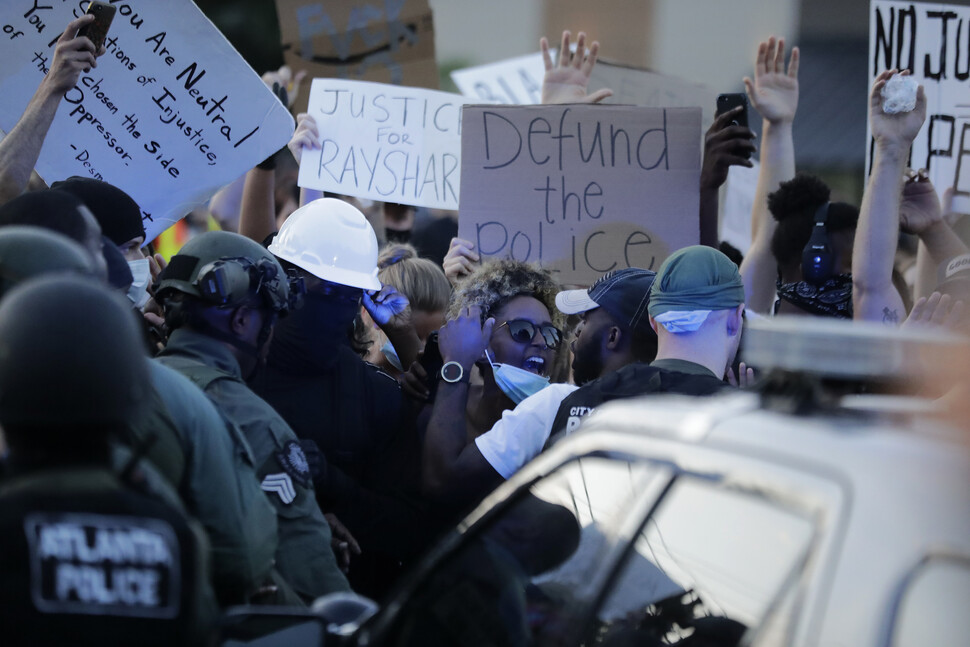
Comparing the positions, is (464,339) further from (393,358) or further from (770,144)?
(770,144)

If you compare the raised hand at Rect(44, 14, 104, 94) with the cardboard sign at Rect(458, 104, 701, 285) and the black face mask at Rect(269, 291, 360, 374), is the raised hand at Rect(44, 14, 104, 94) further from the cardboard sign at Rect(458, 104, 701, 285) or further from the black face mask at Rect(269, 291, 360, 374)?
the cardboard sign at Rect(458, 104, 701, 285)

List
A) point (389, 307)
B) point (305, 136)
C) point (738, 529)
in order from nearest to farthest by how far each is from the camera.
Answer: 1. point (738, 529)
2. point (389, 307)
3. point (305, 136)

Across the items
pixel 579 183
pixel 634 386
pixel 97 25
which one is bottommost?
pixel 634 386

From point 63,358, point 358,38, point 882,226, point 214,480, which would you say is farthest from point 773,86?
point 63,358

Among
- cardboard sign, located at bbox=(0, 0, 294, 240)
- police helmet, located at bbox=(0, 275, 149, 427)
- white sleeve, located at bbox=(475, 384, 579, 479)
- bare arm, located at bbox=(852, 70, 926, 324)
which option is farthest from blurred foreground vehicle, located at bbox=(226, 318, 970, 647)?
cardboard sign, located at bbox=(0, 0, 294, 240)

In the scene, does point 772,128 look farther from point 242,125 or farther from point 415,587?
point 415,587

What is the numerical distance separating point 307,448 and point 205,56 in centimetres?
217

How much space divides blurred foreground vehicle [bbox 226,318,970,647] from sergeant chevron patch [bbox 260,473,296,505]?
736mm

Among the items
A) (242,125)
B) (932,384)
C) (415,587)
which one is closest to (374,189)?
(242,125)

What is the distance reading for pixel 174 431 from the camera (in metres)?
2.46

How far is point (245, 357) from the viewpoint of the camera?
3.22 metres

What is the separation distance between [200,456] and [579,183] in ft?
10.00

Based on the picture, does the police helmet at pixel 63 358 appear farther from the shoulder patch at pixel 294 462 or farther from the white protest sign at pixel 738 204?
the white protest sign at pixel 738 204

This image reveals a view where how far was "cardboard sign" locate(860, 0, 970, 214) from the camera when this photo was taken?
18.1ft
